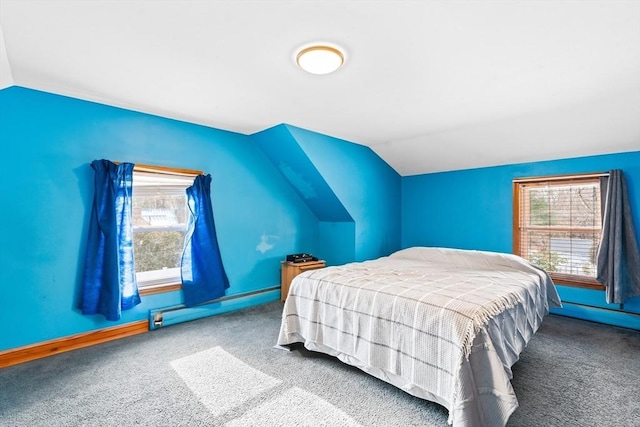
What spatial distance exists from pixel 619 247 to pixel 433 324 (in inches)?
105

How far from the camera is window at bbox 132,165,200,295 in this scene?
9.88 ft

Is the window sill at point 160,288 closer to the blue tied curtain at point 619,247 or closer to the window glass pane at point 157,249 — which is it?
the window glass pane at point 157,249

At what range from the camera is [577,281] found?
3.35 metres

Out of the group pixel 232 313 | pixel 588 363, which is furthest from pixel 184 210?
pixel 588 363

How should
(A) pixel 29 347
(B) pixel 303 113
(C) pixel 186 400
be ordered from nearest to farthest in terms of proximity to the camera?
1. (C) pixel 186 400
2. (A) pixel 29 347
3. (B) pixel 303 113

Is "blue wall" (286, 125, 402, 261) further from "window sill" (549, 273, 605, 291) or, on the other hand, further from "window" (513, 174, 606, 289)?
"window sill" (549, 273, 605, 291)

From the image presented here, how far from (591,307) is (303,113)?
3704mm

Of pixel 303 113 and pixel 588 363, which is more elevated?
pixel 303 113

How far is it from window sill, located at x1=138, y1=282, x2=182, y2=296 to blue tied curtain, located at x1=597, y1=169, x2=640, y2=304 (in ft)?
14.6

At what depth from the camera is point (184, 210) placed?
335 centimetres

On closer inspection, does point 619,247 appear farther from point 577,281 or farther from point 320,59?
point 320,59

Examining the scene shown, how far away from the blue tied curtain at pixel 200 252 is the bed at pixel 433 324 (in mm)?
1191

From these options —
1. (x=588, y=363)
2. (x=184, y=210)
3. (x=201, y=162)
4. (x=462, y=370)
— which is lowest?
(x=588, y=363)

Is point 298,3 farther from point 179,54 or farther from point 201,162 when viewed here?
point 201,162
